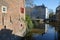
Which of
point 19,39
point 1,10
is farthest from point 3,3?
point 19,39

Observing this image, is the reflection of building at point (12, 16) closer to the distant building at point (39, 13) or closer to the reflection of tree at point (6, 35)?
the reflection of tree at point (6, 35)

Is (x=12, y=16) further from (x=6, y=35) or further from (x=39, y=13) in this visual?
(x=39, y=13)

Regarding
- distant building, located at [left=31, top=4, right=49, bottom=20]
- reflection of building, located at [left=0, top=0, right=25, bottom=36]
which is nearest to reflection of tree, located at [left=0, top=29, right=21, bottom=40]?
reflection of building, located at [left=0, top=0, right=25, bottom=36]

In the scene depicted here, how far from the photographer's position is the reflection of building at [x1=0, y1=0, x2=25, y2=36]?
10646mm

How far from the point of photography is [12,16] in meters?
11.6

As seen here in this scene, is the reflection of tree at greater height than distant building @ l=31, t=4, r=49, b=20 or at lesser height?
lesser

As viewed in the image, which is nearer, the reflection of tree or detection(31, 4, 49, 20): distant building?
the reflection of tree

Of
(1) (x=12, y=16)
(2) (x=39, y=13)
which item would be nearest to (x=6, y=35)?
(1) (x=12, y=16)

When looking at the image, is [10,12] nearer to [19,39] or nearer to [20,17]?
[20,17]

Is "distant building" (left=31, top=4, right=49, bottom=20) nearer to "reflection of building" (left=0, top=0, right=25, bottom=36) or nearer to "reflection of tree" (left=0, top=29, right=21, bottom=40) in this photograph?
"reflection of building" (left=0, top=0, right=25, bottom=36)

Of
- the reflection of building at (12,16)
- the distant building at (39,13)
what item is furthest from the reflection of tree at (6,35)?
the distant building at (39,13)

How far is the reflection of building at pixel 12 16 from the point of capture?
10.6 m

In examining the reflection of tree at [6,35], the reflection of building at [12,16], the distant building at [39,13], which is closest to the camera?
the reflection of tree at [6,35]

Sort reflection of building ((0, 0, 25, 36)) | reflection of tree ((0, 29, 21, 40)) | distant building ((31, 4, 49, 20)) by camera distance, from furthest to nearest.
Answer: distant building ((31, 4, 49, 20)) → reflection of building ((0, 0, 25, 36)) → reflection of tree ((0, 29, 21, 40))
